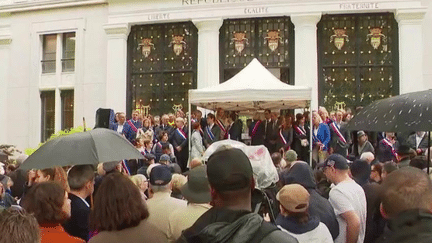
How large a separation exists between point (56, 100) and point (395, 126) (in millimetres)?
21891

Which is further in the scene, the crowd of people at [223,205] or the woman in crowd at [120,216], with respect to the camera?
the woman in crowd at [120,216]

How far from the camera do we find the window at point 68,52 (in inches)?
1049

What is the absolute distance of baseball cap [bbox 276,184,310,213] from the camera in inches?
184

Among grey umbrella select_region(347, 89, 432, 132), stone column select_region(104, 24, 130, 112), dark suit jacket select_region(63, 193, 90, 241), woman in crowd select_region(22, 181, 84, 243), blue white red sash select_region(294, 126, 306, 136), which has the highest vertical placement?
stone column select_region(104, 24, 130, 112)

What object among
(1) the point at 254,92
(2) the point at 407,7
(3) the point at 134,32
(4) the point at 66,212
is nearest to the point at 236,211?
(4) the point at 66,212

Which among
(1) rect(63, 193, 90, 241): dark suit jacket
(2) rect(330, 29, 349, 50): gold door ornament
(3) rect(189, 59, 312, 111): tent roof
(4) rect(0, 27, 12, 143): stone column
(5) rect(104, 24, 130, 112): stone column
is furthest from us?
(4) rect(0, 27, 12, 143): stone column

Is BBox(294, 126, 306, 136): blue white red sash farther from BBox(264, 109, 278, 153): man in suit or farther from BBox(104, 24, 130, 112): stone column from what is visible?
BBox(104, 24, 130, 112): stone column

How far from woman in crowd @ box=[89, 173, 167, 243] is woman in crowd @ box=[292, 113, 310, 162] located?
12.8m

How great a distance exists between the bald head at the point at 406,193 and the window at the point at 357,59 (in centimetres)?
1978

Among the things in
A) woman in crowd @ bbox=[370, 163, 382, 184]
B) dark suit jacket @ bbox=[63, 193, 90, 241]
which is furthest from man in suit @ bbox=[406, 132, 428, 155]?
dark suit jacket @ bbox=[63, 193, 90, 241]

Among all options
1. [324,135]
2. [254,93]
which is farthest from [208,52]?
[254,93]

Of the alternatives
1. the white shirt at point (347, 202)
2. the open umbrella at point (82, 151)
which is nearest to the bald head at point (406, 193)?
the white shirt at point (347, 202)

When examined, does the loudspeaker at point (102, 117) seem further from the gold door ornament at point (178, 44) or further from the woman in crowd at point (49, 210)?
the gold door ornament at point (178, 44)

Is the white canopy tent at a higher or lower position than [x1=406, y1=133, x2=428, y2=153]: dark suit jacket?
higher
